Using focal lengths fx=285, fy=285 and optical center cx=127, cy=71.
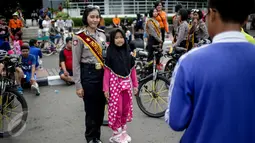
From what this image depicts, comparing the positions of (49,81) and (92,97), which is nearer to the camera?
(92,97)

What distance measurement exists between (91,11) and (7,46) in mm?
4684

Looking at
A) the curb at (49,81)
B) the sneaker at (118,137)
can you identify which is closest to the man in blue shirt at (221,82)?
the sneaker at (118,137)

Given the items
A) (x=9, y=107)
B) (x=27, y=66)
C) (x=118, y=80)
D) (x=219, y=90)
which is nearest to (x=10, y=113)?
(x=9, y=107)

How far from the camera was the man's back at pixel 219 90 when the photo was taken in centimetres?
127

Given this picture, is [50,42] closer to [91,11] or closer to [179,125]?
[91,11]

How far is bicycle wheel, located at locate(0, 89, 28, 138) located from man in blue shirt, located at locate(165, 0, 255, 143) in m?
3.17

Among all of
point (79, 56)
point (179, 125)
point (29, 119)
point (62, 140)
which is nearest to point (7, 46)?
point (29, 119)

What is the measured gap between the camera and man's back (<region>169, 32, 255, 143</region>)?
1.27 metres

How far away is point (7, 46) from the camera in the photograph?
7.09 meters

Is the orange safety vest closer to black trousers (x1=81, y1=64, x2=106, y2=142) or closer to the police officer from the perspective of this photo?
the police officer

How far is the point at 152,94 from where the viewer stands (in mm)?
4695

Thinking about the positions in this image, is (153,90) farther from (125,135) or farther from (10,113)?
(10,113)

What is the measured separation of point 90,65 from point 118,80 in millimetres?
407

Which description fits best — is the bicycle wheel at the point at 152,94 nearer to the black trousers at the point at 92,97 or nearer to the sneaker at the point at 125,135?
the sneaker at the point at 125,135
